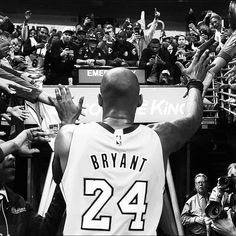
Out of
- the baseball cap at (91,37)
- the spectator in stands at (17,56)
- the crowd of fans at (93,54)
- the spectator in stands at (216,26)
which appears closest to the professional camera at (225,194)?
the crowd of fans at (93,54)

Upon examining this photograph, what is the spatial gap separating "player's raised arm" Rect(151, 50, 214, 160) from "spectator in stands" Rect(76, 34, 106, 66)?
10196 mm

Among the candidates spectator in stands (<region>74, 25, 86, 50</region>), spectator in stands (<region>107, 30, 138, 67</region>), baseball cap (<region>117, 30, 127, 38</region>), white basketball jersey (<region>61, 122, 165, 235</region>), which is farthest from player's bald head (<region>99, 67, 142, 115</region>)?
baseball cap (<region>117, 30, 127, 38</region>)

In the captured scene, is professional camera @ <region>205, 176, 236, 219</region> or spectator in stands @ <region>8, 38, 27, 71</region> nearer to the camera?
professional camera @ <region>205, 176, 236, 219</region>

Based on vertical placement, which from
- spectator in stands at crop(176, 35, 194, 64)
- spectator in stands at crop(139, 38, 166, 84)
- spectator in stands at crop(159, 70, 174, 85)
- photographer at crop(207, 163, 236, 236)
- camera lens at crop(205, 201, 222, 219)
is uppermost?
spectator in stands at crop(176, 35, 194, 64)

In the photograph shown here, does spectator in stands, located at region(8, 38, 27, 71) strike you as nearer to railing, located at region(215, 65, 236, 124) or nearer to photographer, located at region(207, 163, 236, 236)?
railing, located at region(215, 65, 236, 124)

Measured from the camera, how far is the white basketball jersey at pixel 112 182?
332 centimetres

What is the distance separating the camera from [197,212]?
10.2 m

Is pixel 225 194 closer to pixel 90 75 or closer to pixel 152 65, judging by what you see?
pixel 90 75

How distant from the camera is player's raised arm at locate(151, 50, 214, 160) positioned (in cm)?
351

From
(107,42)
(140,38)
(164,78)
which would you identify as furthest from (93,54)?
(140,38)

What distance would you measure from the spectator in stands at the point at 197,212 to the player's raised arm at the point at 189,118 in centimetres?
616

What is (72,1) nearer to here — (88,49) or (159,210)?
(88,49)

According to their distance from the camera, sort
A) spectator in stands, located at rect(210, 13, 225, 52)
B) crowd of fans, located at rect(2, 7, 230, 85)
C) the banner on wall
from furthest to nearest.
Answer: spectator in stands, located at rect(210, 13, 225, 52), crowd of fans, located at rect(2, 7, 230, 85), the banner on wall

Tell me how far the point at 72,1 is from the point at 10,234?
2453cm
